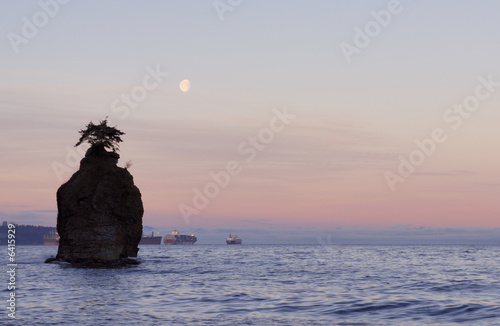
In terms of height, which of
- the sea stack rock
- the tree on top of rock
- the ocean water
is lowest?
the ocean water

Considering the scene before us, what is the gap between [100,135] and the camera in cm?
7206

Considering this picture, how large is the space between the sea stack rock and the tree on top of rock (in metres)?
0.71

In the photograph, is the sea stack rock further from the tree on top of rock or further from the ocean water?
the ocean water

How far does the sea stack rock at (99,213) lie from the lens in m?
64.6

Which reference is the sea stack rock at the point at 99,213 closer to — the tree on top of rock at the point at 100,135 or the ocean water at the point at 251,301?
the tree on top of rock at the point at 100,135

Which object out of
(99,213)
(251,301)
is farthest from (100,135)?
(251,301)

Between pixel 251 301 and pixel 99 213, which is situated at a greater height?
pixel 99 213

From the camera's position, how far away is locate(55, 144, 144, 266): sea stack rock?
64625 mm

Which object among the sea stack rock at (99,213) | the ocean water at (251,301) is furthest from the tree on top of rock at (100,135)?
the ocean water at (251,301)

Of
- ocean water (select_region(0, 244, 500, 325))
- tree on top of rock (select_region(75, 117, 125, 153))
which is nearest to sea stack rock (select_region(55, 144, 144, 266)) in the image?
tree on top of rock (select_region(75, 117, 125, 153))

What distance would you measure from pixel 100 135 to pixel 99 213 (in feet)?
→ 37.1

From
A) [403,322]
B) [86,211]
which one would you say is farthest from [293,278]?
[86,211]

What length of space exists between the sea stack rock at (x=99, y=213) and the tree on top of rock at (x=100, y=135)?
706 millimetres

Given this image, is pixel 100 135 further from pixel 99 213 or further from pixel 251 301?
pixel 251 301
